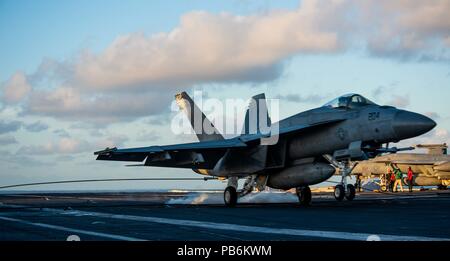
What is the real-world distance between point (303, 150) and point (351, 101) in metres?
2.27

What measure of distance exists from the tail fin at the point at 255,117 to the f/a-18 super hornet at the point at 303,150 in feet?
9.01

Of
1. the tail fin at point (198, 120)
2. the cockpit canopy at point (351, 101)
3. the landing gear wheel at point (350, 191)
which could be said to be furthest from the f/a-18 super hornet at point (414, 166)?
the cockpit canopy at point (351, 101)

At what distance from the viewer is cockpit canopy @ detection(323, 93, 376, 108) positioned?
687 inches

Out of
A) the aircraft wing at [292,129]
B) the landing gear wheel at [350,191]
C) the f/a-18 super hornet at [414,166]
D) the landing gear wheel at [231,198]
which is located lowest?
the landing gear wheel at [231,198]

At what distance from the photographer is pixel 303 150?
18375 mm

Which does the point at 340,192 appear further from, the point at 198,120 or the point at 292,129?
the point at 198,120

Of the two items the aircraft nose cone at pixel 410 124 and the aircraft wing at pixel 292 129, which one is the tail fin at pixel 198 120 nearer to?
the aircraft wing at pixel 292 129

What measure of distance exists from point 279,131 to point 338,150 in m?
2.16

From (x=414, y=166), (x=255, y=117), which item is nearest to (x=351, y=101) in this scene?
(x=255, y=117)

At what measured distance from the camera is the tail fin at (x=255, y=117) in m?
23.0

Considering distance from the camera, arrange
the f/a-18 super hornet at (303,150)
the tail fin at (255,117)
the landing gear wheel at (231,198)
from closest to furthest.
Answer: the f/a-18 super hornet at (303,150), the landing gear wheel at (231,198), the tail fin at (255,117)

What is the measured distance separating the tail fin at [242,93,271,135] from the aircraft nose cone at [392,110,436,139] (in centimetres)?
Result: 785
